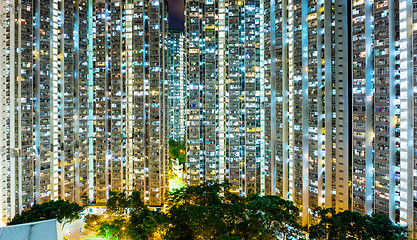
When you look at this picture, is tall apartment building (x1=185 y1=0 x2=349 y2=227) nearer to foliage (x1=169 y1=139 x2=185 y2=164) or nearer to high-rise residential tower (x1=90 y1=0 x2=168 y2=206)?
high-rise residential tower (x1=90 y1=0 x2=168 y2=206)

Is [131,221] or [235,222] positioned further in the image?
[131,221]

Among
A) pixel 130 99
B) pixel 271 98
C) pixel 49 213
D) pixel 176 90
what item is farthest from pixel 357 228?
pixel 176 90

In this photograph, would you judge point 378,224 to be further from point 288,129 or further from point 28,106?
point 28,106

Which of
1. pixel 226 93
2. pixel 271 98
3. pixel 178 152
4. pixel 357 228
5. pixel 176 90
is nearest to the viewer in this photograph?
pixel 357 228

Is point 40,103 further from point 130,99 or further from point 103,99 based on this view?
point 130,99

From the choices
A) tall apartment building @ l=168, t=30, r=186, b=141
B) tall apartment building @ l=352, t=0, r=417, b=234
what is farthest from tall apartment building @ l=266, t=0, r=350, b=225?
tall apartment building @ l=168, t=30, r=186, b=141

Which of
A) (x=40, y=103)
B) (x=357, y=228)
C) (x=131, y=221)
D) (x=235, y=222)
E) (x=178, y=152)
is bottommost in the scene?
(x=131, y=221)

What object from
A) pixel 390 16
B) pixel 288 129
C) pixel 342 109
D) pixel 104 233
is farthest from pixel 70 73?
pixel 390 16
